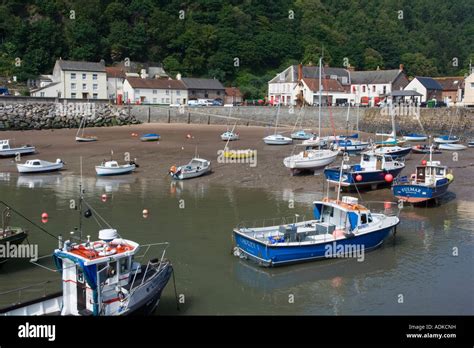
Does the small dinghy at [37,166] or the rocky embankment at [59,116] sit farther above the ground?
the rocky embankment at [59,116]

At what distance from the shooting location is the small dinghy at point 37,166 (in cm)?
4034

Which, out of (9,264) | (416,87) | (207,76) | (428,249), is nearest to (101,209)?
(9,264)

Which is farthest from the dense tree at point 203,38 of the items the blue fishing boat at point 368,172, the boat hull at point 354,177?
the boat hull at point 354,177

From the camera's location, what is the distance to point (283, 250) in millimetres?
20125

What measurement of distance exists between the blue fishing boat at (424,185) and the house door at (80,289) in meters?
20.0

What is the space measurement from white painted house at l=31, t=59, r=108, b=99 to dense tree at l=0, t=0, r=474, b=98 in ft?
39.6

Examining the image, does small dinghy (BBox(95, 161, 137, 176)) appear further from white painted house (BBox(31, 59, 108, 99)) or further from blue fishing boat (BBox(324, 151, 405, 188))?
white painted house (BBox(31, 59, 108, 99))

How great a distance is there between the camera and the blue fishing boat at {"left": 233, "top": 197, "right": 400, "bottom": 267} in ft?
66.3

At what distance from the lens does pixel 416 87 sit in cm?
7875

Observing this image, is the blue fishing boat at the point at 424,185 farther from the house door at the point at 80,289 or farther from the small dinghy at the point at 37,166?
the small dinghy at the point at 37,166

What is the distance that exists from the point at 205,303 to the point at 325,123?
5032cm

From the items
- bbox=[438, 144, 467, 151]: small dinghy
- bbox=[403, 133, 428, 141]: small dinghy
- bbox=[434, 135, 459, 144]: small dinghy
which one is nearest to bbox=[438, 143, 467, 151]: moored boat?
bbox=[438, 144, 467, 151]: small dinghy

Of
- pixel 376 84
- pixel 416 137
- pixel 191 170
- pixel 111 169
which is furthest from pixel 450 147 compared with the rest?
pixel 376 84

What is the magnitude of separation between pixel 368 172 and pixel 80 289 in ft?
73.1
